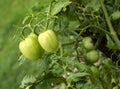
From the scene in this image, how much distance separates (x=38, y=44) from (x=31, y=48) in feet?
0.07

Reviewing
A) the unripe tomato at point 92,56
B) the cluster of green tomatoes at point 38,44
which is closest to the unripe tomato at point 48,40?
the cluster of green tomatoes at point 38,44

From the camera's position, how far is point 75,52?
1355 mm

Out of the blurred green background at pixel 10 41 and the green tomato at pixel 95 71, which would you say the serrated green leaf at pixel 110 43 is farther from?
the blurred green background at pixel 10 41

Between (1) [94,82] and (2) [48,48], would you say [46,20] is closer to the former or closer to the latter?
(2) [48,48]

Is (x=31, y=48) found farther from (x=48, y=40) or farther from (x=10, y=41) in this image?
(x=10, y=41)

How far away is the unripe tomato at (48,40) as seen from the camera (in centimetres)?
111

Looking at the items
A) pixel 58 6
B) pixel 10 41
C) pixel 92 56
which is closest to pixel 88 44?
pixel 92 56

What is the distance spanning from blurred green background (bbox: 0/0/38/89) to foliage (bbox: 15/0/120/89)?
0.43 feet

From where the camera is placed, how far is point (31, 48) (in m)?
1.13

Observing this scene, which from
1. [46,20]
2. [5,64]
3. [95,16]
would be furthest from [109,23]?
[5,64]

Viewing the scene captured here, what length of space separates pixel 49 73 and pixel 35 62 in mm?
44

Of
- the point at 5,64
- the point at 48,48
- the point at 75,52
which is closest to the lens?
the point at 48,48

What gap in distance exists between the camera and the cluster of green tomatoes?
112 centimetres

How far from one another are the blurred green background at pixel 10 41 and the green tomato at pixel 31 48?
19 cm
